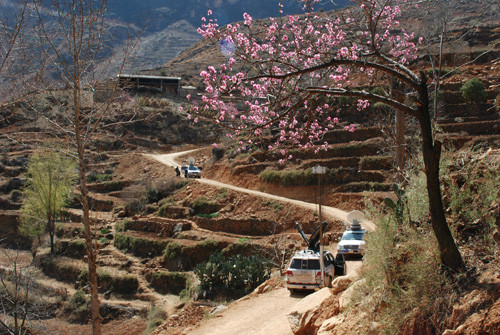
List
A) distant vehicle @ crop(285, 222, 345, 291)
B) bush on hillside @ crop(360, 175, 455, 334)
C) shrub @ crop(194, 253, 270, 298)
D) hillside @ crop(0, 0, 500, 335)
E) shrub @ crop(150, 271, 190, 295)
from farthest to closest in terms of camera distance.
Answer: shrub @ crop(150, 271, 190, 295)
shrub @ crop(194, 253, 270, 298)
distant vehicle @ crop(285, 222, 345, 291)
hillside @ crop(0, 0, 500, 335)
bush on hillside @ crop(360, 175, 455, 334)

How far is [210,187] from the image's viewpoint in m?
37.1

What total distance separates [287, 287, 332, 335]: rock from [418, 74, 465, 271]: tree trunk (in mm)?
3342

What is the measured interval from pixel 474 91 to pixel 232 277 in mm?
26670

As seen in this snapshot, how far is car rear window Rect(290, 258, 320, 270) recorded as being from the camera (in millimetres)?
14648

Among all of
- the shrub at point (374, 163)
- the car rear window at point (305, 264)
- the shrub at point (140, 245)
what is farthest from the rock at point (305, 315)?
the shrub at point (374, 163)

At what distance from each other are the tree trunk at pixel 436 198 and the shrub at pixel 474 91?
33.8 m

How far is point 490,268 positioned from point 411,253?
45.0 inches

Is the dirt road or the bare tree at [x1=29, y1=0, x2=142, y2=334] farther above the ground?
the bare tree at [x1=29, y1=0, x2=142, y2=334]

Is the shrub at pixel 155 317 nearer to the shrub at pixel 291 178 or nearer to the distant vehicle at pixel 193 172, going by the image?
the shrub at pixel 291 178

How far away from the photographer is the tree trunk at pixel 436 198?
20.1 feet

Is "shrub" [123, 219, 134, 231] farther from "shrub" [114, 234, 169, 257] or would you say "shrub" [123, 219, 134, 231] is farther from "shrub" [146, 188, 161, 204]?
"shrub" [146, 188, 161, 204]

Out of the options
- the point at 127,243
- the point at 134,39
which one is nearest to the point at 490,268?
the point at 134,39

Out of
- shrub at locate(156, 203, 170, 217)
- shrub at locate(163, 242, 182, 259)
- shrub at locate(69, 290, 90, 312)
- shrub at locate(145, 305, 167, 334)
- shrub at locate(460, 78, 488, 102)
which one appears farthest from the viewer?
shrub at locate(460, 78, 488, 102)

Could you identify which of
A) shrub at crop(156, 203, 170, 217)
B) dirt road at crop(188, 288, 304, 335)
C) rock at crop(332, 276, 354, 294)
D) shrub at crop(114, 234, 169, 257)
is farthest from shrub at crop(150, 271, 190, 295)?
rock at crop(332, 276, 354, 294)
